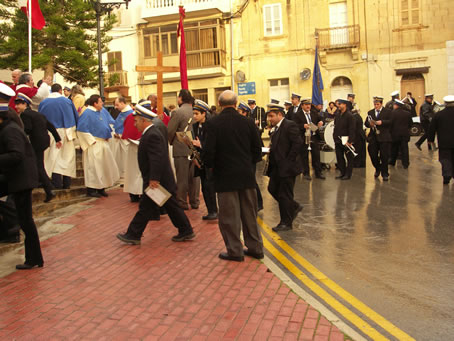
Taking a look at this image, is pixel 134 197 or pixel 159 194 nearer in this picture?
pixel 159 194

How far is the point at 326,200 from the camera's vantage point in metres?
10.9

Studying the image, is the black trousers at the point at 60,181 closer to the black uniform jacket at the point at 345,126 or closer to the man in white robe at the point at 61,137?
the man in white robe at the point at 61,137

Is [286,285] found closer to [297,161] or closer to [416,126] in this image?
[297,161]

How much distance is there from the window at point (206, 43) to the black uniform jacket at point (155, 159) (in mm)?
26742

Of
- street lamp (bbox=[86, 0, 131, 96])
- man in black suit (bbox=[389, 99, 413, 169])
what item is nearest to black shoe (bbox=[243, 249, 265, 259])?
man in black suit (bbox=[389, 99, 413, 169])

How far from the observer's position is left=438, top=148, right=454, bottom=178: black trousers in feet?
40.1

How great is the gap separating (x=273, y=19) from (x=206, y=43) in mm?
4258

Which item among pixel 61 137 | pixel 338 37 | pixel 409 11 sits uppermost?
pixel 409 11

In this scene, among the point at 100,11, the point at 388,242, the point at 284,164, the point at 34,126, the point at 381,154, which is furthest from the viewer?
the point at 100,11

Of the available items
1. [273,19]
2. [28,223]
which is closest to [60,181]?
[28,223]

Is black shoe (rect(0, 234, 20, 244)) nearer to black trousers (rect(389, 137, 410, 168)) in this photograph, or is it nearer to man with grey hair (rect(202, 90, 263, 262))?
man with grey hair (rect(202, 90, 263, 262))

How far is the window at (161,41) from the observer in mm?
34469

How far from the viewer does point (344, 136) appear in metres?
14.0

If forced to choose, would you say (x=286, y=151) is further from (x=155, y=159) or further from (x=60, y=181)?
(x=60, y=181)
